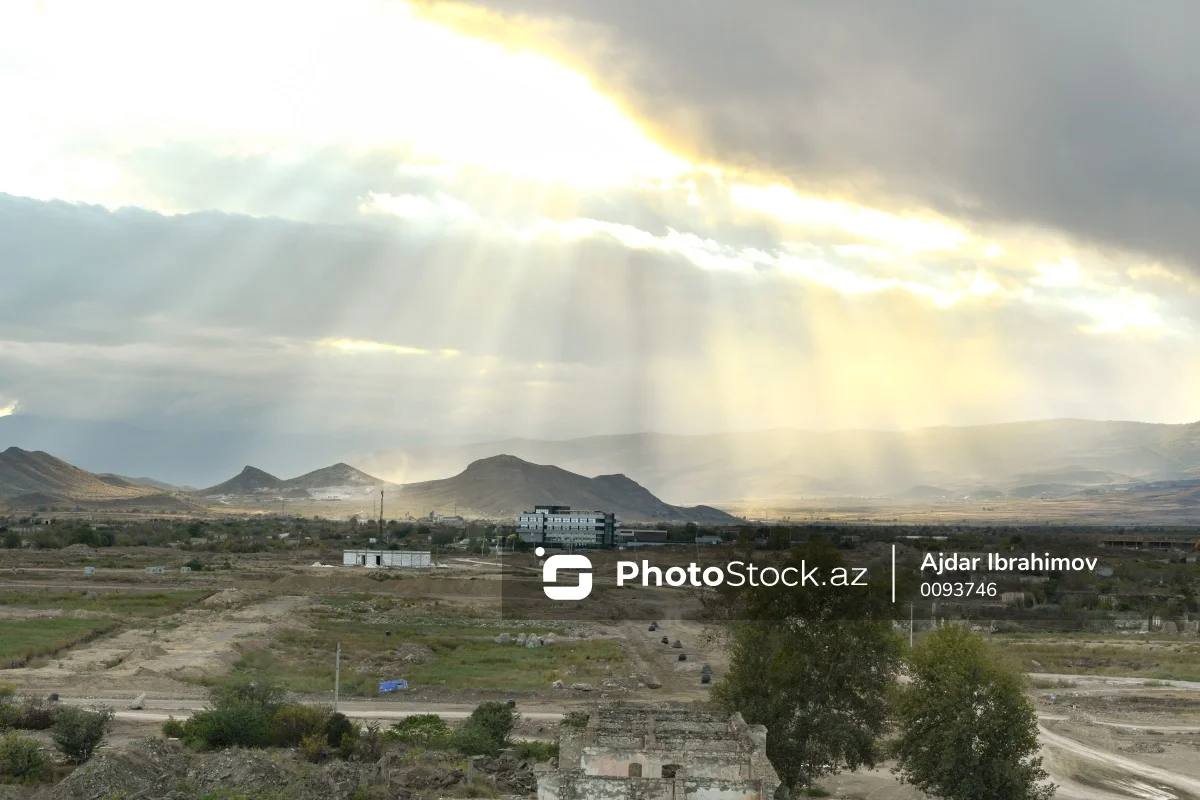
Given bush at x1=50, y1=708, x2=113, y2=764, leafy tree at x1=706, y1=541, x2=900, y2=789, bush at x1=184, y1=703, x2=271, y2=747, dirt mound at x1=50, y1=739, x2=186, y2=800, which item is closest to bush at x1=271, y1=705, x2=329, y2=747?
bush at x1=184, y1=703, x2=271, y2=747

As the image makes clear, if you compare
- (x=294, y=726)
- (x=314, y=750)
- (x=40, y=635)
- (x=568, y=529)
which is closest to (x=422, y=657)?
(x=40, y=635)

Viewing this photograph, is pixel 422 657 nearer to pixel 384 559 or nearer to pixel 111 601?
pixel 111 601

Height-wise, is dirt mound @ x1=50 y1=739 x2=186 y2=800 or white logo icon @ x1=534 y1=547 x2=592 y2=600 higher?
dirt mound @ x1=50 y1=739 x2=186 y2=800

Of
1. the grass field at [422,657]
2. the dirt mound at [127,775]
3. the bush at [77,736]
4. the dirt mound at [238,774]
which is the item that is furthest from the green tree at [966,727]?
the bush at [77,736]

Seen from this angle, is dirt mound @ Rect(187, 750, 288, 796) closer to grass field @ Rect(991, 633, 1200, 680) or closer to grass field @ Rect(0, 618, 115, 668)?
grass field @ Rect(0, 618, 115, 668)

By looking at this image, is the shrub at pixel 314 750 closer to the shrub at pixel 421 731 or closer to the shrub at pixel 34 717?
the shrub at pixel 421 731

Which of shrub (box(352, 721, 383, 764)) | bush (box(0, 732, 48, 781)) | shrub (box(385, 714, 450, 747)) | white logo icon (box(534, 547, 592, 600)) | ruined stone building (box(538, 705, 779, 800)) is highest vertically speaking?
ruined stone building (box(538, 705, 779, 800))
